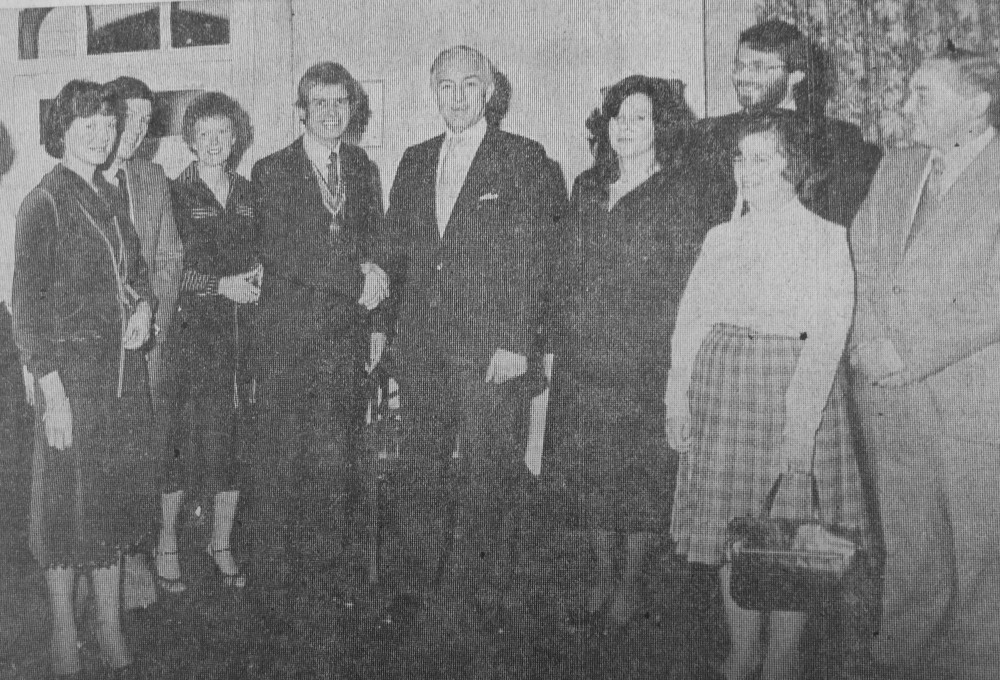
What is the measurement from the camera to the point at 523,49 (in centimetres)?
350

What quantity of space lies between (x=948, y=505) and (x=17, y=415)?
3.49 m

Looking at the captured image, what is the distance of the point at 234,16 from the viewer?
367 cm

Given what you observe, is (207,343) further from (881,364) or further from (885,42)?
(885,42)

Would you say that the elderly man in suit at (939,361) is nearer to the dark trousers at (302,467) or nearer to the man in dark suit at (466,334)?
the man in dark suit at (466,334)

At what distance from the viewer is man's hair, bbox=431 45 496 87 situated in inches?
138

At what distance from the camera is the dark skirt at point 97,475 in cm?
365

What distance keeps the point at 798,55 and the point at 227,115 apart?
6.99ft

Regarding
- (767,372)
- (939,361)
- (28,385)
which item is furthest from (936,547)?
(28,385)

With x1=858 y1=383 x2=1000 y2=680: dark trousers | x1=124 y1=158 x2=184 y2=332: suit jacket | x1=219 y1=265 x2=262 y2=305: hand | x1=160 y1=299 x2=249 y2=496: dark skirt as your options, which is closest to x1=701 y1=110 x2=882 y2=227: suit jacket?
x1=858 y1=383 x2=1000 y2=680: dark trousers

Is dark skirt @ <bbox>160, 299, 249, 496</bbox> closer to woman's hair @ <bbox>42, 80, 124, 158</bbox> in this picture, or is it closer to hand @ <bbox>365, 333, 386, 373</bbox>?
hand @ <bbox>365, 333, 386, 373</bbox>

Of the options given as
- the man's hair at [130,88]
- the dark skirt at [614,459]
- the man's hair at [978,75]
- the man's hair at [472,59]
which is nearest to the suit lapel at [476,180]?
the man's hair at [472,59]

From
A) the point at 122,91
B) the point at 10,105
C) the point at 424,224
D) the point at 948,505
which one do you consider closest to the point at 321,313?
the point at 424,224

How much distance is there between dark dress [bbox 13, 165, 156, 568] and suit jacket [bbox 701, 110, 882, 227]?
100 inches

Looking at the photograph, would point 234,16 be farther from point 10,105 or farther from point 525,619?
point 525,619
